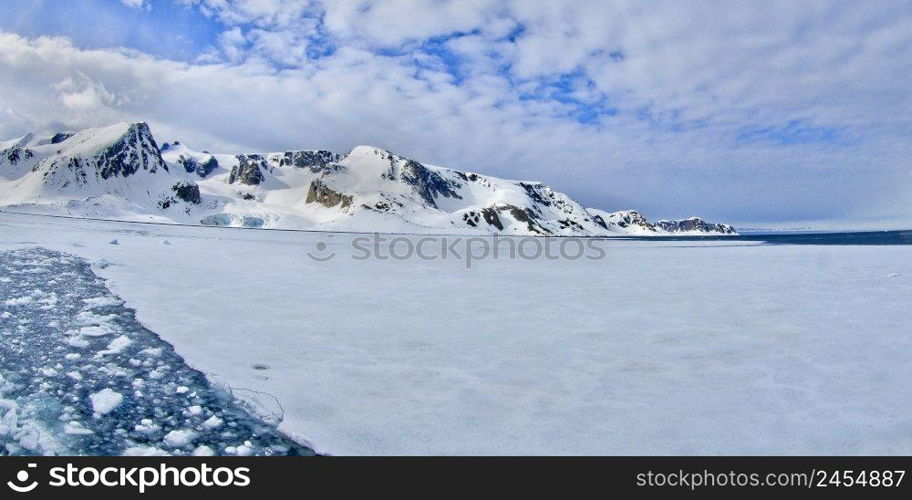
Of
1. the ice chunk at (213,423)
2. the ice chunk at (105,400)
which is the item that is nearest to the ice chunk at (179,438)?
the ice chunk at (213,423)

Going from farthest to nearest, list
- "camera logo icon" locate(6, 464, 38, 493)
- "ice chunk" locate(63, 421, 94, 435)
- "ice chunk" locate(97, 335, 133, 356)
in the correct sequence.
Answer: "ice chunk" locate(97, 335, 133, 356) < "ice chunk" locate(63, 421, 94, 435) < "camera logo icon" locate(6, 464, 38, 493)

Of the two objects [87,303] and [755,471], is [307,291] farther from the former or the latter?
[755,471]

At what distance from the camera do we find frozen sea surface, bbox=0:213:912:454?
4.34 m

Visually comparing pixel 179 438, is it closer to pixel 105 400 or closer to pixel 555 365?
pixel 105 400

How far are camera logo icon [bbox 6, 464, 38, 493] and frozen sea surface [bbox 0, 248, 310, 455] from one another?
0.18 metres

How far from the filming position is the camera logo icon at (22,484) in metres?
3.75

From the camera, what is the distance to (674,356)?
6.98 meters

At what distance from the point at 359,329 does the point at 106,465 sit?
492 cm

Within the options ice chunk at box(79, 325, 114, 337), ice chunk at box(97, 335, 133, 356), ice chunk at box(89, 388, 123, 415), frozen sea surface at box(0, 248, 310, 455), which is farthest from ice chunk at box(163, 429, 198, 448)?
ice chunk at box(79, 325, 114, 337)

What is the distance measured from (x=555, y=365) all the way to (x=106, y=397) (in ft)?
18.0

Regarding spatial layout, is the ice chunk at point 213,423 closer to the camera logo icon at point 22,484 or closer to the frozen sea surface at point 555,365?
the frozen sea surface at point 555,365

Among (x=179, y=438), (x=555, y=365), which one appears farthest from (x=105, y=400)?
(x=555, y=365)

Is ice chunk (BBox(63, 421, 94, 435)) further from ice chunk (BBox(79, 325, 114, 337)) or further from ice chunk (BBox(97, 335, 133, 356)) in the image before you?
ice chunk (BBox(79, 325, 114, 337))

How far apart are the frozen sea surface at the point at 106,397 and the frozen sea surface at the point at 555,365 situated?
174 millimetres
